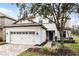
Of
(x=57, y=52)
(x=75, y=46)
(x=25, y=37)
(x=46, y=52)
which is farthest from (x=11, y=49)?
(x=75, y=46)

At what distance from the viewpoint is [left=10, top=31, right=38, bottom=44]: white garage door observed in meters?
7.40

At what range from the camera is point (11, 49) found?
7203 millimetres

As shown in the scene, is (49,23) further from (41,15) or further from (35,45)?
(35,45)

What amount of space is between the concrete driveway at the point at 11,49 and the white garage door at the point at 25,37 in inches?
8.5

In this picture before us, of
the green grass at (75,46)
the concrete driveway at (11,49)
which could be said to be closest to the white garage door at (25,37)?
the concrete driveway at (11,49)

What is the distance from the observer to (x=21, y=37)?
7.54 m

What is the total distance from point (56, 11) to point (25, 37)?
5.30ft

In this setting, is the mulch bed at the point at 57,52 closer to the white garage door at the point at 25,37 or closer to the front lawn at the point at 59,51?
the front lawn at the point at 59,51

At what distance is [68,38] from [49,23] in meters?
0.95

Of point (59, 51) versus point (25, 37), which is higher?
point (25, 37)

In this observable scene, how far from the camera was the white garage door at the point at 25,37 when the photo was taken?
740cm

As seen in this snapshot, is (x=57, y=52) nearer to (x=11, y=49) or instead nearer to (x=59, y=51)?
(x=59, y=51)

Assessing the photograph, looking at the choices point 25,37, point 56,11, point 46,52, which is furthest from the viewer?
point 25,37

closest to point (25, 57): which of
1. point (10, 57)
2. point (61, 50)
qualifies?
point (10, 57)
